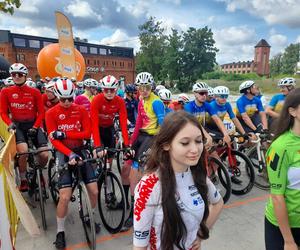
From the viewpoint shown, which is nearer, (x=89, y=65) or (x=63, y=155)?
(x=63, y=155)

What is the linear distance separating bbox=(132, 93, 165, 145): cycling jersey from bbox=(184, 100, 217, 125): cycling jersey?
0.97 metres

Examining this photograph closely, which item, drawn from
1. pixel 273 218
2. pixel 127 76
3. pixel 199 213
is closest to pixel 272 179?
pixel 273 218

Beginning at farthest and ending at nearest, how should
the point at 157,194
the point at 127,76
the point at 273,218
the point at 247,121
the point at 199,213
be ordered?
1. the point at 127,76
2. the point at 247,121
3. the point at 273,218
4. the point at 199,213
5. the point at 157,194

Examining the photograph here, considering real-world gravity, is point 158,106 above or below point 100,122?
above

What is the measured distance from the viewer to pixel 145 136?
14.4 ft

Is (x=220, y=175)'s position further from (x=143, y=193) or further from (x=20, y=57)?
(x=20, y=57)

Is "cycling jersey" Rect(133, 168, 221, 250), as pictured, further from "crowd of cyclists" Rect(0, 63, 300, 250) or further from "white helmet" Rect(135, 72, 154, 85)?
"white helmet" Rect(135, 72, 154, 85)

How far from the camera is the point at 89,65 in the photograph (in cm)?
5531

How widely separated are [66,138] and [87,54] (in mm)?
54679

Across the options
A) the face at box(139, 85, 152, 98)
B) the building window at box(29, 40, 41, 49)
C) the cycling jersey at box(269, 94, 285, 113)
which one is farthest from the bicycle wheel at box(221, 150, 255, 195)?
the building window at box(29, 40, 41, 49)

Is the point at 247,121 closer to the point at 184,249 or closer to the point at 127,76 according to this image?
the point at 184,249

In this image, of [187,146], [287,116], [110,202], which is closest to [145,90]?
[110,202]

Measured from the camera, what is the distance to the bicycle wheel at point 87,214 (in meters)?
3.33

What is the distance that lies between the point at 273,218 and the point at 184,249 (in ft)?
2.48
